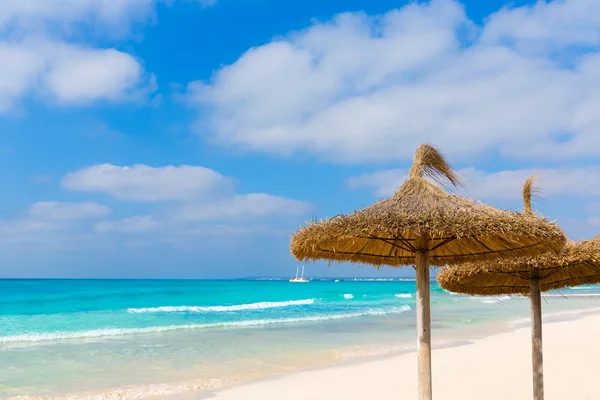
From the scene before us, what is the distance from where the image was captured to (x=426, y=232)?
3.91m

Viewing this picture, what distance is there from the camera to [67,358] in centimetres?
1272

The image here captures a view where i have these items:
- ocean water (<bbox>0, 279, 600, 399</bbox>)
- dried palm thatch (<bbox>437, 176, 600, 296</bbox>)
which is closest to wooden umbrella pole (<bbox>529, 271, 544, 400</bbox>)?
dried palm thatch (<bbox>437, 176, 600, 296</bbox>)

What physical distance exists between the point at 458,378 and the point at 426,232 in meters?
6.81

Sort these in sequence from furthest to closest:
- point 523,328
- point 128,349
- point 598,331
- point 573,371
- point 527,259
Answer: point 523,328 < point 598,331 < point 128,349 < point 573,371 < point 527,259

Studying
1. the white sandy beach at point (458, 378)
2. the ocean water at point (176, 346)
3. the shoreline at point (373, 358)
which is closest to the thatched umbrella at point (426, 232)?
the ocean water at point (176, 346)

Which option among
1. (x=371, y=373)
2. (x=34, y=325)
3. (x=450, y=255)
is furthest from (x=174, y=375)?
(x=34, y=325)

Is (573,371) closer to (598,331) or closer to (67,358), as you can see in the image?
(598,331)

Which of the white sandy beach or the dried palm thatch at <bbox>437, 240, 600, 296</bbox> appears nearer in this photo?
the dried palm thatch at <bbox>437, 240, 600, 296</bbox>

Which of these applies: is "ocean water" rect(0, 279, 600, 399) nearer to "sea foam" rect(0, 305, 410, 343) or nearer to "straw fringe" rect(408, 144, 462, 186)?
"sea foam" rect(0, 305, 410, 343)

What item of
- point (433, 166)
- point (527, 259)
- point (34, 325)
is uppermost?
point (433, 166)

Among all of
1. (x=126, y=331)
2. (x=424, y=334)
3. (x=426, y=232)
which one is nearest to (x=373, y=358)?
(x=424, y=334)

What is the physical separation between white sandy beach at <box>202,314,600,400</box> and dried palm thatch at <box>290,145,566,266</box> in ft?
14.5

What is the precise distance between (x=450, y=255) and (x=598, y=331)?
14154 mm

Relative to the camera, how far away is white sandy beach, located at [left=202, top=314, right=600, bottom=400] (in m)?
Result: 8.40
